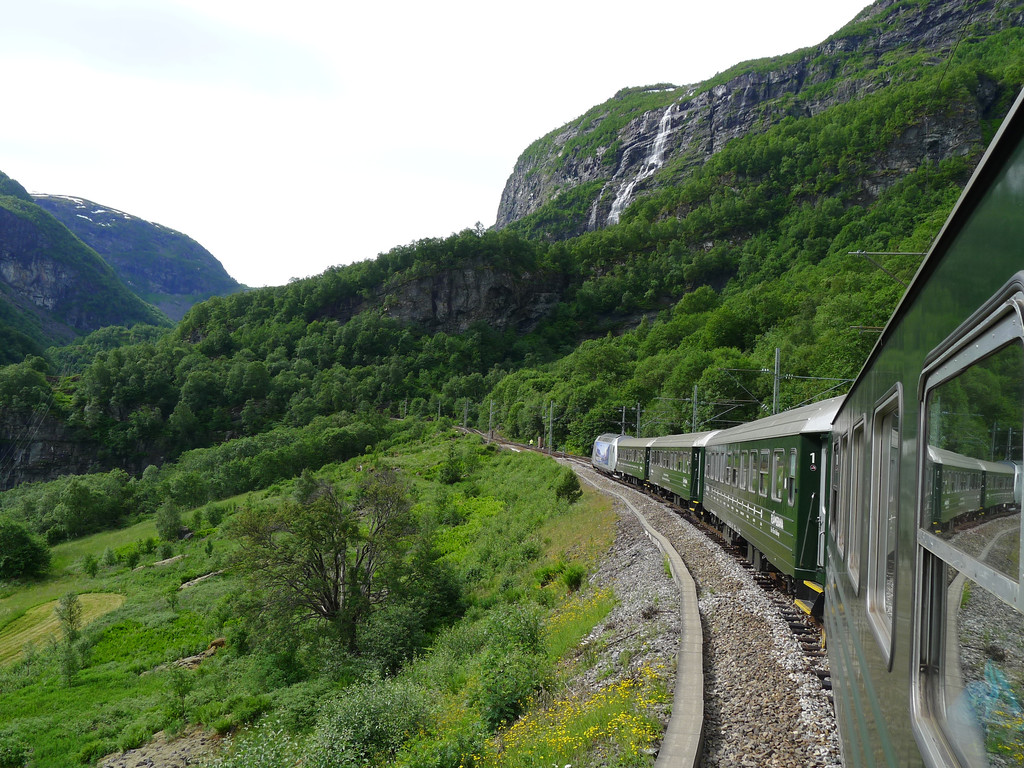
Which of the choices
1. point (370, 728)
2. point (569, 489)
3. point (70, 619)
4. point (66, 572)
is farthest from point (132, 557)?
point (370, 728)

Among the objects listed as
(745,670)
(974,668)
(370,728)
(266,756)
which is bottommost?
(266,756)

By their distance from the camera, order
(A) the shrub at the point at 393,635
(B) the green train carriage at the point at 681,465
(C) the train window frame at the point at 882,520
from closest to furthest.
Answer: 1. (C) the train window frame at the point at 882,520
2. (B) the green train carriage at the point at 681,465
3. (A) the shrub at the point at 393,635

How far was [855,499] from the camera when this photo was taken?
4398 millimetres

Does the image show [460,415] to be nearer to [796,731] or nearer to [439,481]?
[439,481]

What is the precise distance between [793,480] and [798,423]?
876 millimetres

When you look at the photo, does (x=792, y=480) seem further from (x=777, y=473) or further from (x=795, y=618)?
(x=795, y=618)

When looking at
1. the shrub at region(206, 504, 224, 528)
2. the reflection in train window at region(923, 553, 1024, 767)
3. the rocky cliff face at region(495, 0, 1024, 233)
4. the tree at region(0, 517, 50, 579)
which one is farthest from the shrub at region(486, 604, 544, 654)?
the rocky cliff face at region(495, 0, 1024, 233)

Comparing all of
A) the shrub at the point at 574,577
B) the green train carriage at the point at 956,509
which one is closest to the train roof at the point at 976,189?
the green train carriage at the point at 956,509

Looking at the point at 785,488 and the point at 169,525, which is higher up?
the point at 785,488

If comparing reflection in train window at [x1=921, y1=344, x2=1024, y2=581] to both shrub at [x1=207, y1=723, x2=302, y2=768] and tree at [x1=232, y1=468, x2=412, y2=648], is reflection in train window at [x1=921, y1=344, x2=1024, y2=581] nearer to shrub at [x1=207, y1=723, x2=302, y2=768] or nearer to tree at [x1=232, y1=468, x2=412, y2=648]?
shrub at [x1=207, y1=723, x2=302, y2=768]

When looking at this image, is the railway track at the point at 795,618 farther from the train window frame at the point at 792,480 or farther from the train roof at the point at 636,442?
the train roof at the point at 636,442

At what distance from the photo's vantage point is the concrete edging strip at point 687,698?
6.01 metres

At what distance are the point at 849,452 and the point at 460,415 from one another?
103 meters

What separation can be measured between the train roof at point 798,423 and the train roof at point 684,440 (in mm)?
4851
